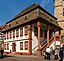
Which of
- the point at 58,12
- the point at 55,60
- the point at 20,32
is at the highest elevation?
the point at 58,12

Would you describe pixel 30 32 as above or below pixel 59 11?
below

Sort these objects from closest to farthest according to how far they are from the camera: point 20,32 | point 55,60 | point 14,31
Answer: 1. point 55,60
2. point 20,32
3. point 14,31

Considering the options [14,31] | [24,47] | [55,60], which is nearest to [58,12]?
[14,31]

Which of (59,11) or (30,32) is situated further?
(59,11)

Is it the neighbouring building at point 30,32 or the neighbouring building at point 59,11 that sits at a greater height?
the neighbouring building at point 59,11

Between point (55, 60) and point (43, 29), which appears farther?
point (43, 29)

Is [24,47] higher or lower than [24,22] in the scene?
lower

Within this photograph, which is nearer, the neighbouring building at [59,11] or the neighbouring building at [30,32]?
the neighbouring building at [30,32]

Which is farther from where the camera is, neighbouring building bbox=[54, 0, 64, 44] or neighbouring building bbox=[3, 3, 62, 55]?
neighbouring building bbox=[54, 0, 64, 44]

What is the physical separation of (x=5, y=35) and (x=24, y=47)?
34.3 feet

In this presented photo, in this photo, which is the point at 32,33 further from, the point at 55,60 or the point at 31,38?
the point at 55,60

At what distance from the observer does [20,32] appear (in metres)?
36.1

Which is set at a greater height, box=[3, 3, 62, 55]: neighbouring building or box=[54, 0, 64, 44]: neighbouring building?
box=[54, 0, 64, 44]: neighbouring building

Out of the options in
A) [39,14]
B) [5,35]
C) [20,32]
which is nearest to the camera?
[39,14]
